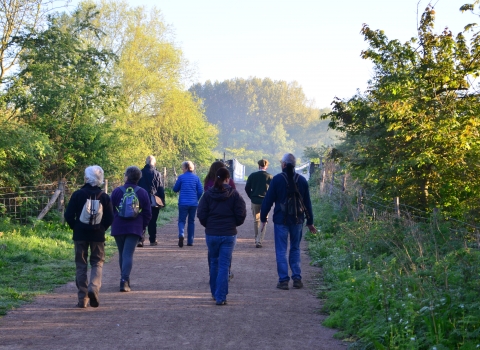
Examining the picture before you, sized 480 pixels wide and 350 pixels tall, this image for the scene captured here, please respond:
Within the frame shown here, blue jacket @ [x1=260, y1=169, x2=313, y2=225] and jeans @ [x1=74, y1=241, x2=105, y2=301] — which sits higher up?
blue jacket @ [x1=260, y1=169, x2=313, y2=225]

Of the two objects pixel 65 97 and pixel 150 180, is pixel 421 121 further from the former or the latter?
pixel 65 97

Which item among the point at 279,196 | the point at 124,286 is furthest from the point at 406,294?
the point at 124,286

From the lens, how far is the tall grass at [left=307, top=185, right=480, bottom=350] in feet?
19.3

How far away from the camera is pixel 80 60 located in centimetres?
2120

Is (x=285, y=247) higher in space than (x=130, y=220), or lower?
lower

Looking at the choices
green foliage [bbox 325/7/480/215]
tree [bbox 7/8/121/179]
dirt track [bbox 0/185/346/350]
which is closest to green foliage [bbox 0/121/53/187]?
tree [bbox 7/8/121/179]

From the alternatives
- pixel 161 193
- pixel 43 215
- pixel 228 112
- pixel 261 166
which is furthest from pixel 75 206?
pixel 228 112

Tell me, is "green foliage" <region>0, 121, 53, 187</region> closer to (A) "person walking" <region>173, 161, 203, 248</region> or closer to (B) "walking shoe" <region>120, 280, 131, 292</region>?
(A) "person walking" <region>173, 161, 203, 248</region>

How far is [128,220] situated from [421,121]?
672cm

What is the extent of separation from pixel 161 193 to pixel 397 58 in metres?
5.91

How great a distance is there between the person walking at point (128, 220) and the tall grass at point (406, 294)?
8.97 feet

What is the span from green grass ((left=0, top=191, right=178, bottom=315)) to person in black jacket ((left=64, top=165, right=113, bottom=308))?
2.97ft

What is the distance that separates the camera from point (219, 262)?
8430 millimetres

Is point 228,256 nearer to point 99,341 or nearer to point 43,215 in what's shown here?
point 99,341
